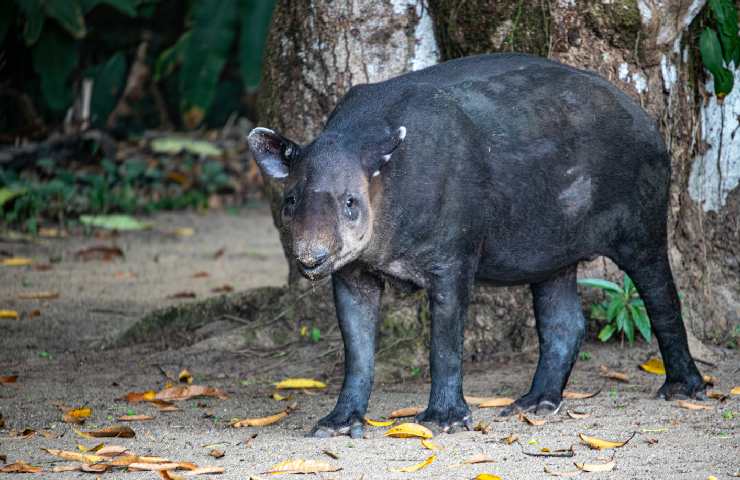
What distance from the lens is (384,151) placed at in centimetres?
475

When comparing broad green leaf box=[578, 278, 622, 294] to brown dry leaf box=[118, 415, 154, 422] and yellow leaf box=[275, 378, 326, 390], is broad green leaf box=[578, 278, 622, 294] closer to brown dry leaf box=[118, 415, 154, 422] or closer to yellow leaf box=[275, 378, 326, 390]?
yellow leaf box=[275, 378, 326, 390]

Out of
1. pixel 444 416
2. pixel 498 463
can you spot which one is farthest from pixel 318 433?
pixel 498 463

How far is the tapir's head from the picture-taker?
4574 mm

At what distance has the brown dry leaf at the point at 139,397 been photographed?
580 centimetres

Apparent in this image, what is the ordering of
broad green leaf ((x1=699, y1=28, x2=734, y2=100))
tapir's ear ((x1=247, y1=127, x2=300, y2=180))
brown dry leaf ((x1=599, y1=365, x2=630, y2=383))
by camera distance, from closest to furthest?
tapir's ear ((x1=247, y1=127, x2=300, y2=180)) < brown dry leaf ((x1=599, y1=365, x2=630, y2=383)) < broad green leaf ((x1=699, y1=28, x2=734, y2=100))

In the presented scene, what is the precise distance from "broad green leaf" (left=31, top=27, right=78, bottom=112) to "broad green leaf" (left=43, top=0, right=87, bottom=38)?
19.1 inches

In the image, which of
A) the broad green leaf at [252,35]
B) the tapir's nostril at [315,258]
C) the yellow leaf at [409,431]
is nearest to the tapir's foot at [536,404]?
the yellow leaf at [409,431]

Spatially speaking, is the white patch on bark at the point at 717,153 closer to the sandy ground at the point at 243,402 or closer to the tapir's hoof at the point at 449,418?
the sandy ground at the point at 243,402

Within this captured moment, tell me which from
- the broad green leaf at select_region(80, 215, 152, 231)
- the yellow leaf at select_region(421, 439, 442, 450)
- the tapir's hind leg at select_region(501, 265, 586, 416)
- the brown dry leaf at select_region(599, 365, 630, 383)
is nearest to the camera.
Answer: the yellow leaf at select_region(421, 439, 442, 450)

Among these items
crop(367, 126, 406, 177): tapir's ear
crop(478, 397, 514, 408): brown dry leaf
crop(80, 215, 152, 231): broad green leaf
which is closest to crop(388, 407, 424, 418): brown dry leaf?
crop(478, 397, 514, 408): brown dry leaf

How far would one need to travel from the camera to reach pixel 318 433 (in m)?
4.96

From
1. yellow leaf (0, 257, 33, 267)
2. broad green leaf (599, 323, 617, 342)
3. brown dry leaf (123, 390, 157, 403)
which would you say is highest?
broad green leaf (599, 323, 617, 342)

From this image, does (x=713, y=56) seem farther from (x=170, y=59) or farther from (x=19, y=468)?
(x=170, y=59)

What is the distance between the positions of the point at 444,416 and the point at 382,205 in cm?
96
